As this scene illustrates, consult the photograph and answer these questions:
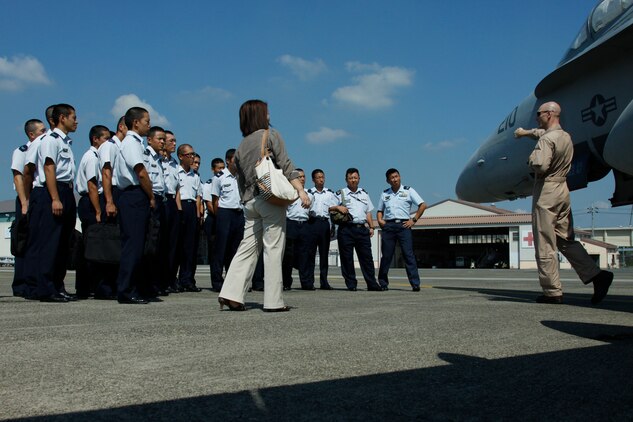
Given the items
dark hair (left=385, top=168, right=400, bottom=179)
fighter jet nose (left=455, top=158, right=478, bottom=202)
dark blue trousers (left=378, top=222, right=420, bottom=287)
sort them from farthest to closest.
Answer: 1. fighter jet nose (left=455, top=158, right=478, bottom=202)
2. dark hair (left=385, top=168, right=400, bottom=179)
3. dark blue trousers (left=378, top=222, right=420, bottom=287)

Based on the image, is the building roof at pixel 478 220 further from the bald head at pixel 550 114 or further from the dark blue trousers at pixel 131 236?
the dark blue trousers at pixel 131 236

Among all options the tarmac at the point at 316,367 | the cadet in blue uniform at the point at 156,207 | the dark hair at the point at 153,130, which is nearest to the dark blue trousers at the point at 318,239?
the cadet in blue uniform at the point at 156,207

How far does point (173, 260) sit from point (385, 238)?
3.42 meters

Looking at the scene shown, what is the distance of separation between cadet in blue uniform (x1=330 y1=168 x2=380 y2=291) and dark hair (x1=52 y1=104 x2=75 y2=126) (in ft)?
15.2

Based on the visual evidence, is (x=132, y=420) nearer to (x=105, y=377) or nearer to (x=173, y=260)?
(x=105, y=377)

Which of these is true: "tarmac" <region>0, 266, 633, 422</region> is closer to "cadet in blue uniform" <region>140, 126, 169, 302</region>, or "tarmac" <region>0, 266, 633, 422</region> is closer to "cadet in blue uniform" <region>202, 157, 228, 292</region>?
"cadet in blue uniform" <region>140, 126, 169, 302</region>

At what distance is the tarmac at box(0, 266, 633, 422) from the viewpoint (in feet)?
6.53

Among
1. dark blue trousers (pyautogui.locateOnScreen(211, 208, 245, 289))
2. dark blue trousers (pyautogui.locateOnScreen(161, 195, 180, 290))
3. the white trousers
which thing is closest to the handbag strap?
the white trousers

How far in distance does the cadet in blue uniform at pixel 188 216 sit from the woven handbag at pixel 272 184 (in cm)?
418

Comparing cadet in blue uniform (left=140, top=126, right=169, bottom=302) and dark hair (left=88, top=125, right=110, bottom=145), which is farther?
dark hair (left=88, top=125, right=110, bottom=145)

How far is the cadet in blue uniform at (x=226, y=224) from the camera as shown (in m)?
Answer: 9.07

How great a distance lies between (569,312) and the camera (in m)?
5.16

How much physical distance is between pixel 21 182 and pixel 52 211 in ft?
3.37

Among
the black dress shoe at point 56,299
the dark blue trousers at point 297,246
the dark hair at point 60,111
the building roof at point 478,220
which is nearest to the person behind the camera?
the black dress shoe at point 56,299
